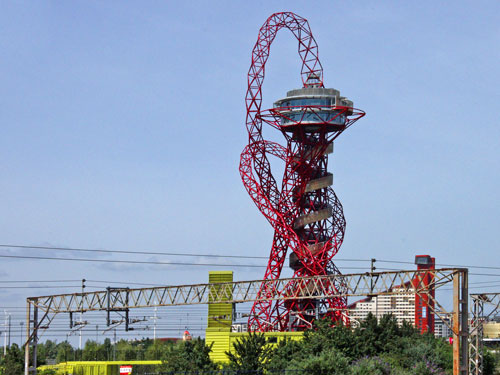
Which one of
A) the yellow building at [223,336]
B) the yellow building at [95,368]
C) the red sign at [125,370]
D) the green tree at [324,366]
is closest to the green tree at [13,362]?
the yellow building at [95,368]

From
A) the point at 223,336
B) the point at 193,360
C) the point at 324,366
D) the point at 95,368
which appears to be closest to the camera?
the point at 324,366

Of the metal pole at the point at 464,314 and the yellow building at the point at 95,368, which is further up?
the metal pole at the point at 464,314

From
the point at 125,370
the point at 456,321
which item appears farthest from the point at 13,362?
the point at 456,321

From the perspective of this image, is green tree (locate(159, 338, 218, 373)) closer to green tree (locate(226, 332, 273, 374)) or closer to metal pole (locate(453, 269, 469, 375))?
green tree (locate(226, 332, 273, 374))

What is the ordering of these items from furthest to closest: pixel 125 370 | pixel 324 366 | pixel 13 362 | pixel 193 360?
pixel 125 370 → pixel 13 362 → pixel 193 360 → pixel 324 366

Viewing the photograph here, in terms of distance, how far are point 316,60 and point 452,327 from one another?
6357 centimetres

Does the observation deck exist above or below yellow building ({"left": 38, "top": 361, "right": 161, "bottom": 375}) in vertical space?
above

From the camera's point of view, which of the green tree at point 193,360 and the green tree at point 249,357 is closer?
the green tree at point 249,357

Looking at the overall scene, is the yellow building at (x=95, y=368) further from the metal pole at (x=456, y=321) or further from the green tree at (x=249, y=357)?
the metal pole at (x=456, y=321)

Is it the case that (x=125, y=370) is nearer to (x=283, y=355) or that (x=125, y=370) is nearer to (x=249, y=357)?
(x=283, y=355)

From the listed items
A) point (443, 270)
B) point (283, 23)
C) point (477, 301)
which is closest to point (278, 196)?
point (283, 23)

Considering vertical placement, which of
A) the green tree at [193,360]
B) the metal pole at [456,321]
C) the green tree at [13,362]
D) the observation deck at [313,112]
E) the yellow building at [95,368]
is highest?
the observation deck at [313,112]

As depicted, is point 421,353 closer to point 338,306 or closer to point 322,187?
point 338,306

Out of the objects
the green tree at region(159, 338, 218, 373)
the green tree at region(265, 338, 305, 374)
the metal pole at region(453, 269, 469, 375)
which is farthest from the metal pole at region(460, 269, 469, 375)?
the green tree at region(159, 338, 218, 373)
